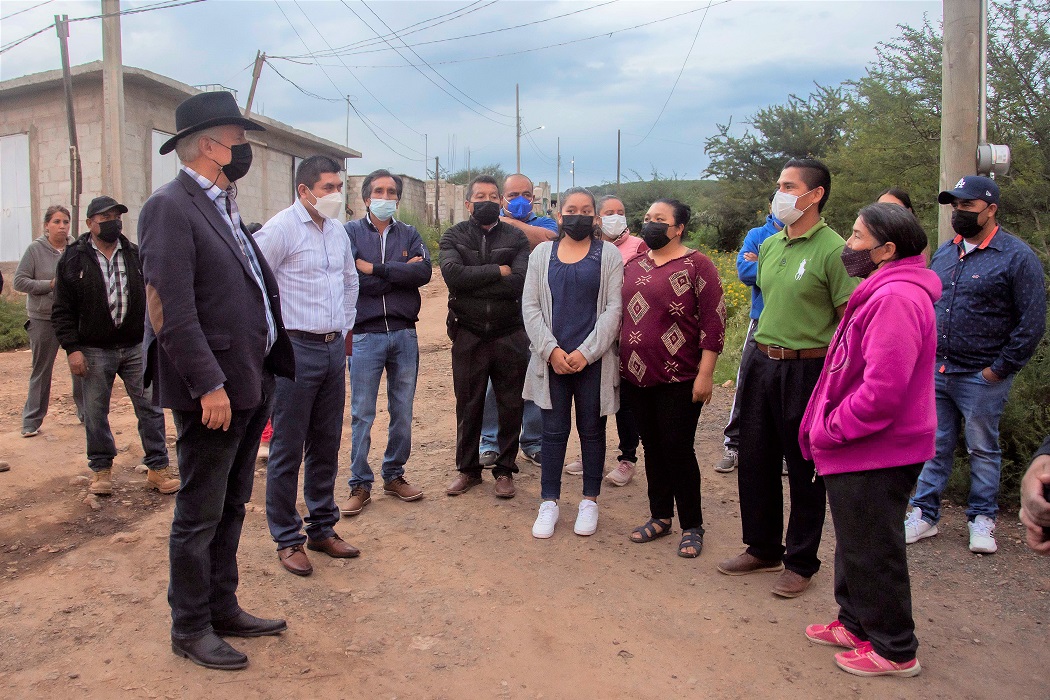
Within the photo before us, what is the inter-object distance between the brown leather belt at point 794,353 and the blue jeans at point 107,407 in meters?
4.16

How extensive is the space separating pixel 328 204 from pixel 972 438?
13.1 feet

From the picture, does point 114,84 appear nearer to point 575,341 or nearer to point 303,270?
point 303,270

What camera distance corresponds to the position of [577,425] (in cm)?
464

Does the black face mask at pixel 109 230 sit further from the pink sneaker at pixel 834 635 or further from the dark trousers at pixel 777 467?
the pink sneaker at pixel 834 635

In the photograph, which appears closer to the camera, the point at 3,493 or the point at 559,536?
the point at 559,536

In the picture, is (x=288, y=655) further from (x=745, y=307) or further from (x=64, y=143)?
(x=64, y=143)

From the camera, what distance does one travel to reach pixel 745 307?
457 inches

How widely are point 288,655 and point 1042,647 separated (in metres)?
3.36

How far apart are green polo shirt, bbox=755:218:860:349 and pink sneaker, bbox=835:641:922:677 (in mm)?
1450

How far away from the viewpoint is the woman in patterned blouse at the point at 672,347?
430 centimetres

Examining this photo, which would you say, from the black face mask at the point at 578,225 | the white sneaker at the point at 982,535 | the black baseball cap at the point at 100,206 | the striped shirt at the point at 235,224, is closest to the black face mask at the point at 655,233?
the black face mask at the point at 578,225

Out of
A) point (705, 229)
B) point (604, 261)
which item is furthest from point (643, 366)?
point (705, 229)

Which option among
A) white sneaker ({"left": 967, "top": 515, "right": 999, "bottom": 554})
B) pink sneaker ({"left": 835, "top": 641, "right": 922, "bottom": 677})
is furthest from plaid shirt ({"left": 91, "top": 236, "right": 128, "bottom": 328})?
white sneaker ({"left": 967, "top": 515, "right": 999, "bottom": 554})

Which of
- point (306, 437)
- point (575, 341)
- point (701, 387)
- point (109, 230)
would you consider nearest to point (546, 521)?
point (575, 341)
